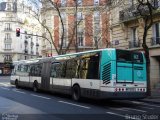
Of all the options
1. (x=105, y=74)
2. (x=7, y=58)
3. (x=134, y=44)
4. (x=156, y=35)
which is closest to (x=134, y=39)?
(x=134, y=44)

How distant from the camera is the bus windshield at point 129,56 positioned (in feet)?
57.2

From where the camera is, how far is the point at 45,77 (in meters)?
25.0

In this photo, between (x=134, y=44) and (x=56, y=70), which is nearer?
(x=56, y=70)

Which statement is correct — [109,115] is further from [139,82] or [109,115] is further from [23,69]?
[23,69]

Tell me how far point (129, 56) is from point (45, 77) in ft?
28.6

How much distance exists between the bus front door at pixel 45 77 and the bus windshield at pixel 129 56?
8022 mm

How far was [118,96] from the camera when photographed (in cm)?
1688

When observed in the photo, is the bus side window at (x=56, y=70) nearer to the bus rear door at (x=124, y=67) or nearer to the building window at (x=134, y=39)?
the bus rear door at (x=124, y=67)

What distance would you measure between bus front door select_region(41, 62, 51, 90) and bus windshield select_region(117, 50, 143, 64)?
26.3 ft

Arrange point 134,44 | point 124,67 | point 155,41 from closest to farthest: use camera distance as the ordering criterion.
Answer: point 124,67
point 155,41
point 134,44

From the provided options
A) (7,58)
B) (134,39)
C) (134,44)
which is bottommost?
(134,44)

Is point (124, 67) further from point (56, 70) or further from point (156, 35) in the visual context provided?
point (156, 35)

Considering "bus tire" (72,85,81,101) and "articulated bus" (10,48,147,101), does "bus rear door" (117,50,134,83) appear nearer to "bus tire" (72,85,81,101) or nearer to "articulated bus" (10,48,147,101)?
"articulated bus" (10,48,147,101)

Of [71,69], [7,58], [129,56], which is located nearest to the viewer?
[129,56]
